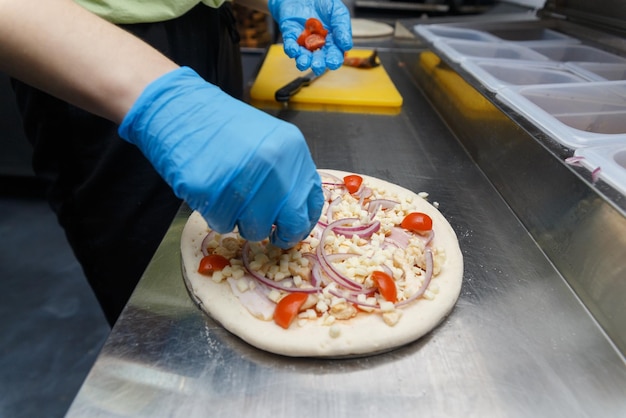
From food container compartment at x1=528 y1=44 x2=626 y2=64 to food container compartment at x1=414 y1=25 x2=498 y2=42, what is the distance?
306mm

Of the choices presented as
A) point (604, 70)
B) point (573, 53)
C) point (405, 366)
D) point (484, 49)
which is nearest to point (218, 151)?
point (405, 366)

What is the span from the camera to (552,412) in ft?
2.64

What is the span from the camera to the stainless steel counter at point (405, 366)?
0.79m

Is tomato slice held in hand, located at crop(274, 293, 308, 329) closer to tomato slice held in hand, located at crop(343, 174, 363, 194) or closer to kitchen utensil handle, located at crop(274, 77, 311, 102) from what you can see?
tomato slice held in hand, located at crop(343, 174, 363, 194)

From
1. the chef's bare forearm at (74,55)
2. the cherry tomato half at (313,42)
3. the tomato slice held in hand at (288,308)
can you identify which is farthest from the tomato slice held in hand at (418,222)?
the cherry tomato half at (313,42)

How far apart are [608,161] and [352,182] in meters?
0.67

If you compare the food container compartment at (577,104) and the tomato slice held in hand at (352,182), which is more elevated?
the food container compartment at (577,104)

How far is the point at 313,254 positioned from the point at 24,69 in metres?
0.73

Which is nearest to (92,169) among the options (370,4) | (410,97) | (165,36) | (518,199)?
(165,36)

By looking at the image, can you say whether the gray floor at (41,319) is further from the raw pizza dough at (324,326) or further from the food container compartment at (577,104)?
the food container compartment at (577,104)

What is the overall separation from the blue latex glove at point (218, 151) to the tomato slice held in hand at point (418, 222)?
1.29 ft

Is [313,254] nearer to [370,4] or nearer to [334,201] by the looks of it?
[334,201]

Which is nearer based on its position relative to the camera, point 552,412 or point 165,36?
point 552,412

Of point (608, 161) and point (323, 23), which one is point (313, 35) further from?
point (608, 161)
